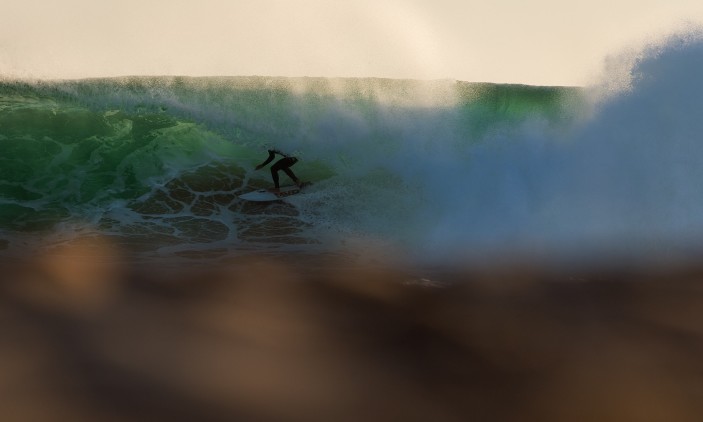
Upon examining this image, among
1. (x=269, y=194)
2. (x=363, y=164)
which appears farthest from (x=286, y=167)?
(x=363, y=164)

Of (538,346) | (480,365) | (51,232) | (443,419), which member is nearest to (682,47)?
(538,346)

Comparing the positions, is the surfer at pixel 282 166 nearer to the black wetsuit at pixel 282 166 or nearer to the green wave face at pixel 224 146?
the black wetsuit at pixel 282 166

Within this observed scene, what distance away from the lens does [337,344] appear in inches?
146

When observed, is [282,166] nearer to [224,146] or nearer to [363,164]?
[363,164]

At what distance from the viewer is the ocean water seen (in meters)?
6.17

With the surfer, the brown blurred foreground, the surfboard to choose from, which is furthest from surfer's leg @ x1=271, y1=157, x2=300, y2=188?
the brown blurred foreground

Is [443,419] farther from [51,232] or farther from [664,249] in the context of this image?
[51,232]

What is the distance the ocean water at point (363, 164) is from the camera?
243 inches

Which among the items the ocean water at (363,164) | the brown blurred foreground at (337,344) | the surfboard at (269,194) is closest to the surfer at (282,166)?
the surfboard at (269,194)

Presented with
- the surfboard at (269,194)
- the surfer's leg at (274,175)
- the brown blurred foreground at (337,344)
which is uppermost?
the surfer's leg at (274,175)

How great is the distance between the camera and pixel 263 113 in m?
9.44

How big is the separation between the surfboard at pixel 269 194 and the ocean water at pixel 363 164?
0.13 m

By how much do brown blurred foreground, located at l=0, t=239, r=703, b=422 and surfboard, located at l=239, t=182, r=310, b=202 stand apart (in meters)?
2.42

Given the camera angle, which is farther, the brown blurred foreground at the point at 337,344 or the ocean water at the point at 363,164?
the ocean water at the point at 363,164
